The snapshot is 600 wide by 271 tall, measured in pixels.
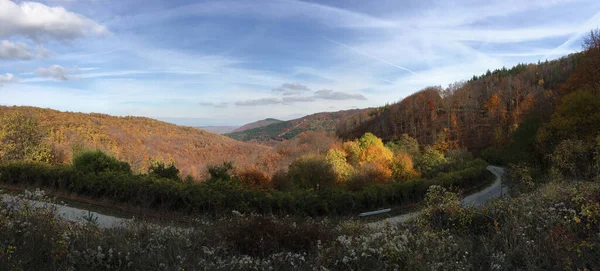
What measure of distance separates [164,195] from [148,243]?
308 inches

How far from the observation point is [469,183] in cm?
2811

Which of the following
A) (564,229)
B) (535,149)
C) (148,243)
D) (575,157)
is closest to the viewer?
(564,229)

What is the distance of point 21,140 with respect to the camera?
65.1ft

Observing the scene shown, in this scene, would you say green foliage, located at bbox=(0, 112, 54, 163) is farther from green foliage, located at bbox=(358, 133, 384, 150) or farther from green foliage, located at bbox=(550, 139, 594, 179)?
green foliage, located at bbox=(358, 133, 384, 150)

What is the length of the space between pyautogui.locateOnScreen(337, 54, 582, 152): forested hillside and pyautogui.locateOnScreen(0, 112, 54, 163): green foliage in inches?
2722

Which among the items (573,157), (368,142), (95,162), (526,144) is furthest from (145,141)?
(573,157)

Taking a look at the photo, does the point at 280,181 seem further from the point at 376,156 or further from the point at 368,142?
the point at 368,142

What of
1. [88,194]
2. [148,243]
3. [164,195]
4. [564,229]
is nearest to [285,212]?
[164,195]

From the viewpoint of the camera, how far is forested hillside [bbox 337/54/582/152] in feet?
252

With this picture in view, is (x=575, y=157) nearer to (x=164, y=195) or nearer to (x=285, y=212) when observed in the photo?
(x=285, y=212)

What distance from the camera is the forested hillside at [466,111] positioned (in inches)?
3024

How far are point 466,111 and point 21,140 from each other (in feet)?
302

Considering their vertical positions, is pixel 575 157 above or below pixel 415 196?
above

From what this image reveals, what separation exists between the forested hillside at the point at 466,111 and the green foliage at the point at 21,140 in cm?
6913
